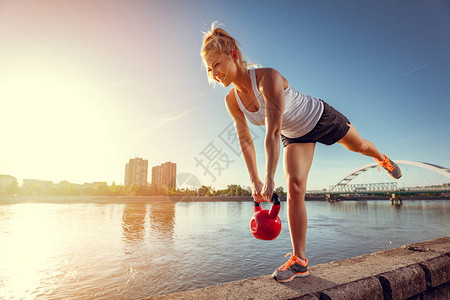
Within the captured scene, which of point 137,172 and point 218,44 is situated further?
point 137,172

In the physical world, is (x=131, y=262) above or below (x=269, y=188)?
below

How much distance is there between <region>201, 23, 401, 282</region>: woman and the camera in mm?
1700

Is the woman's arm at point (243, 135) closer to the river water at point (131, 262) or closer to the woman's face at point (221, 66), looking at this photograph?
the woman's face at point (221, 66)

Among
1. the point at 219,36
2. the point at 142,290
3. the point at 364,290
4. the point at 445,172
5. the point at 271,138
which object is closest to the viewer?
the point at 364,290

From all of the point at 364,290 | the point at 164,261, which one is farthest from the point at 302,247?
the point at 164,261

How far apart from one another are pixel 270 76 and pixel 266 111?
0.23 metres

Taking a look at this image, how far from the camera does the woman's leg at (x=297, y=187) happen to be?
6.27ft

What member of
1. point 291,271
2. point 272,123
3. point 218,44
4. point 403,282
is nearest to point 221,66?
point 218,44

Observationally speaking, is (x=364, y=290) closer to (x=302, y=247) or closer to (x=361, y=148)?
(x=302, y=247)

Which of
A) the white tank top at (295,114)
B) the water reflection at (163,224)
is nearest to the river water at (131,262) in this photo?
the water reflection at (163,224)

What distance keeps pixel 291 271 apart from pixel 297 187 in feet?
1.89

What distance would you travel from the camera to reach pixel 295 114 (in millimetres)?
1966

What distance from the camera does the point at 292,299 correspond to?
1.31 meters

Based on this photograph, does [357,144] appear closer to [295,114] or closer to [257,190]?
[295,114]
